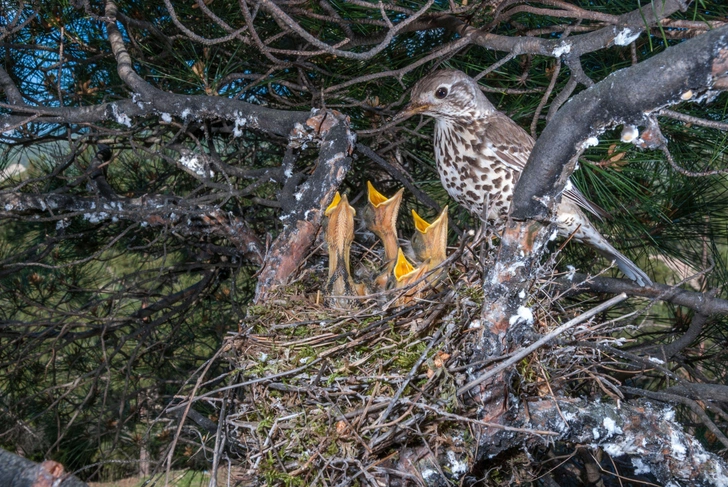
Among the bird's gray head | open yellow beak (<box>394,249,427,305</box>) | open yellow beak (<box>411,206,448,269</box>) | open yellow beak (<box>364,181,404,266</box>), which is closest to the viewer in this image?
open yellow beak (<box>394,249,427,305</box>)

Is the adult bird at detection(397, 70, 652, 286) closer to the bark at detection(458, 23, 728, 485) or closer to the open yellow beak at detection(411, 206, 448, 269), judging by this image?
the open yellow beak at detection(411, 206, 448, 269)

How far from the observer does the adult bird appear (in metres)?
2.13

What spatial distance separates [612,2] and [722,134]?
51cm

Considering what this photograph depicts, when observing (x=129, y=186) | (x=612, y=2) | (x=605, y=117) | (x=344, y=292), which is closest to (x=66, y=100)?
(x=129, y=186)

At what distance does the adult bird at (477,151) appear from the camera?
2.13 metres

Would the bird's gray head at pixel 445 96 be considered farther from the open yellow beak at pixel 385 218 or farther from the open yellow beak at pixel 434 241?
the open yellow beak at pixel 434 241

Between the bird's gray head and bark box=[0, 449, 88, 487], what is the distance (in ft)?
4.90

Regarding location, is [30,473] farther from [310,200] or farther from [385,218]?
[385,218]

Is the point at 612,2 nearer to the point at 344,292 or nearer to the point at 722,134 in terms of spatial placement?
the point at 722,134

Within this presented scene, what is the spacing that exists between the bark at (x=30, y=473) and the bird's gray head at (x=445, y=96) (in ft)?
4.90

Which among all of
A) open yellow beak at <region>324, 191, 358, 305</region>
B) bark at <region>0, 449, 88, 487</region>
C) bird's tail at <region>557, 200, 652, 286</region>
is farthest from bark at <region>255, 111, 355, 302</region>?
bark at <region>0, 449, 88, 487</region>

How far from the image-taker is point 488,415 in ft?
4.48

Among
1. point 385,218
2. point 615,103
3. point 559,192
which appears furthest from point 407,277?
point 615,103

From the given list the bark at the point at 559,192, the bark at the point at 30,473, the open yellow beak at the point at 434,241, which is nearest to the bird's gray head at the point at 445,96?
the open yellow beak at the point at 434,241
